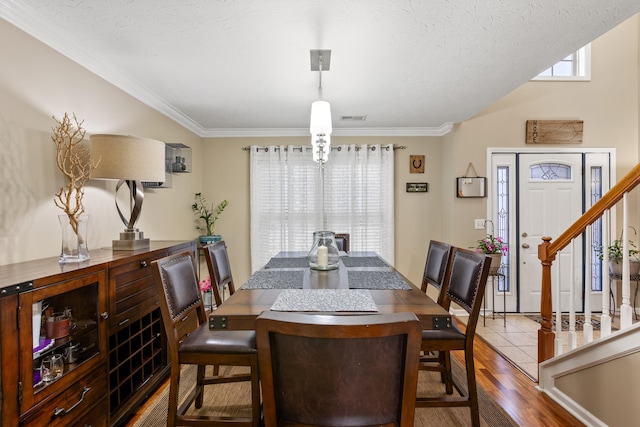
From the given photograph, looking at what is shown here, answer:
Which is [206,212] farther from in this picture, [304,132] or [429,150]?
[429,150]

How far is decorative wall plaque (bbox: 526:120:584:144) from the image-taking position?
3.91 m

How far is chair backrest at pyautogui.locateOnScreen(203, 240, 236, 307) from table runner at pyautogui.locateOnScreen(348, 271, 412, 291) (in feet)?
2.98

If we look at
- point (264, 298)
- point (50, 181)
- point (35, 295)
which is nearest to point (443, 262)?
point (264, 298)

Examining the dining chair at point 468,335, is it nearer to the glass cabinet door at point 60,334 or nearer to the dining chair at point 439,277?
the dining chair at point 439,277

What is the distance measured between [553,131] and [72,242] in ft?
15.9

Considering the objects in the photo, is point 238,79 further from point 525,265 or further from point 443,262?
point 525,265

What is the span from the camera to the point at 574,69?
411 cm

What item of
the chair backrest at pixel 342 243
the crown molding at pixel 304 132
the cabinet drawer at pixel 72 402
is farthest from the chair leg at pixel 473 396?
the crown molding at pixel 304 132

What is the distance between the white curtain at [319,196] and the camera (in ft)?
14.0

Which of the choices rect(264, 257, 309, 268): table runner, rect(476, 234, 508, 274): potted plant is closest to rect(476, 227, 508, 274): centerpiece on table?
rect(476, 234, 508, 274): potted plant

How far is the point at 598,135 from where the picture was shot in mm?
3955

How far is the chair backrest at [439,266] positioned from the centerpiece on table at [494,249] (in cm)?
144

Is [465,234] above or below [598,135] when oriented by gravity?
below

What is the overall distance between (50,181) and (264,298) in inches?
59.0
